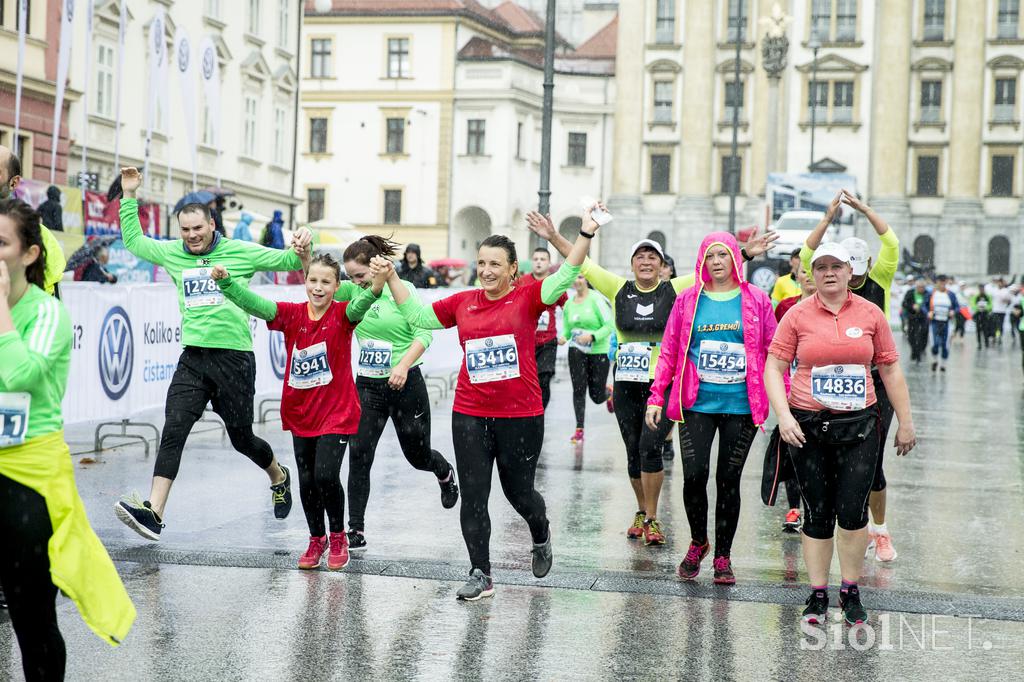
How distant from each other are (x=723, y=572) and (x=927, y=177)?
73.3 meters

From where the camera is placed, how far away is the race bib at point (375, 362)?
9.26 m

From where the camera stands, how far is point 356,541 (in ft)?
28.8

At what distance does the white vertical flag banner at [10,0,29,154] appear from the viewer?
26.2m

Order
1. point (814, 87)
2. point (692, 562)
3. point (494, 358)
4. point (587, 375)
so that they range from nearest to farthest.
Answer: point (494, 358), point (692, 562), point (587, 375), point (814, 87)

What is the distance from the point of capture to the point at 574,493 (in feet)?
38.1

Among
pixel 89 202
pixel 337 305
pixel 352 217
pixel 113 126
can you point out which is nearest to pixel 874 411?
pixel 337 305

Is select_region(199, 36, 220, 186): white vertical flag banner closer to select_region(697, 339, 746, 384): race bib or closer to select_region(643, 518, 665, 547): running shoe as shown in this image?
select_region(643, 518, 665, 547): running shoe

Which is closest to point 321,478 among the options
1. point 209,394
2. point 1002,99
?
point 209,394

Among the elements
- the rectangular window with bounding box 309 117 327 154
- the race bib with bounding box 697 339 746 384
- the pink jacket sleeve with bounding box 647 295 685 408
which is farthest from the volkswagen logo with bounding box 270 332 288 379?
the rectangular window with bounding box 309 117 327 154

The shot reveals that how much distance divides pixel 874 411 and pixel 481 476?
6.33ft

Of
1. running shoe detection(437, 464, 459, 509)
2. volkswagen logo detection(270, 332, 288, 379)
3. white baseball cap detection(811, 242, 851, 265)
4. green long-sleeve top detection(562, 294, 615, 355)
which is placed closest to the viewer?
white baseball cap detection(811, 242, 851, 265)

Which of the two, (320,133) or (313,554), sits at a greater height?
(320,133)

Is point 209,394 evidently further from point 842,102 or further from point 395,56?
point 842,102

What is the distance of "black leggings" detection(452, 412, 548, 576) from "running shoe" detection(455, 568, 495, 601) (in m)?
0.05
